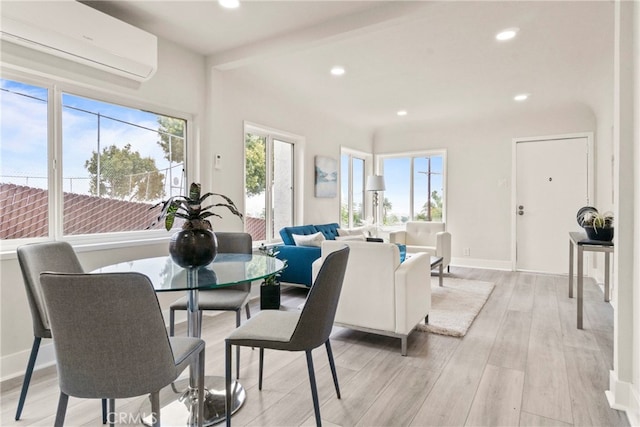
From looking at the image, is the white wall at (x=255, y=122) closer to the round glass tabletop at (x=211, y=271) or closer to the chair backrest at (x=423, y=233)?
the chair backrest at (x=423, y=233)

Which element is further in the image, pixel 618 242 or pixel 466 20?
pixel 466 20

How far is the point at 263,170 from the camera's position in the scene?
4.54 m

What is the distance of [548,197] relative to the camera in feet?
18.0

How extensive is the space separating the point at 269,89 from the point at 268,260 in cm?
286

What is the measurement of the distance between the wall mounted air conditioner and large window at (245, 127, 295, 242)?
1668mm

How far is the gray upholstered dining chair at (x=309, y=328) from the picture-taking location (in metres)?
1.58

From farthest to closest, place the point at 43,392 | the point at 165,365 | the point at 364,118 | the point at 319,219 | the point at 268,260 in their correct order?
the point at 364,118 → the point at 319,219 → the point at 268,260 → the point at 43,392 → the point at 165,365

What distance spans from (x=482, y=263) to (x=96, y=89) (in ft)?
19.2

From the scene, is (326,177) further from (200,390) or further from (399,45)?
(200,390)

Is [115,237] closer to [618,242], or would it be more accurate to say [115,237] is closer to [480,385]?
[480,385]

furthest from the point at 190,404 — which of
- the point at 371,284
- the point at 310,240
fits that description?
the point at 310,240

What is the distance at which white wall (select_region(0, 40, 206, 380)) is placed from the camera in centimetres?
224

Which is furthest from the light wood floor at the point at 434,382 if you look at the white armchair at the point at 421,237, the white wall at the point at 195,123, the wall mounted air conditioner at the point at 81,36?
the wall mounted air conditioner at the point at 81,36

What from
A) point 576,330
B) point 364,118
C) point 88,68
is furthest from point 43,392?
point 364,118
